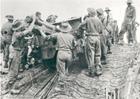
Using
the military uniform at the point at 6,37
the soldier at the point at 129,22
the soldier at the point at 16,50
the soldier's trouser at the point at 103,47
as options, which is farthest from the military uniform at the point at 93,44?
the soldier at the point at 129,22

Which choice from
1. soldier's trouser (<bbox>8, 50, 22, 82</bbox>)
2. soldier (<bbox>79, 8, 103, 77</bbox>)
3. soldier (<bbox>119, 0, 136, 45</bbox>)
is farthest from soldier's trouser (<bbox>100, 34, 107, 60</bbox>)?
soldier (<bbox>119, 0, 136, 45</bbox>)

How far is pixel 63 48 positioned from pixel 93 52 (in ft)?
4.21

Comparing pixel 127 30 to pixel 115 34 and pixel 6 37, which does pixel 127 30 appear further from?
pixel 6 37

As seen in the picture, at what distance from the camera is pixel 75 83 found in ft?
76.7

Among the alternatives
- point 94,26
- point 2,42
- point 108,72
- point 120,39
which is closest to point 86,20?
A: point 94,26

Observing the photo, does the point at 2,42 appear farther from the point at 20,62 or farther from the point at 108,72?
the point at 108,72

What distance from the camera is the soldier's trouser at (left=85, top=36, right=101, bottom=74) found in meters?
24.0

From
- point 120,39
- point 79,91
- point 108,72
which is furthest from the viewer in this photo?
point 120,39

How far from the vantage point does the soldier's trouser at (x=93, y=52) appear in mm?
24031

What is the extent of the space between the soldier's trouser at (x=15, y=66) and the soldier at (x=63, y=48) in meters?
1.57

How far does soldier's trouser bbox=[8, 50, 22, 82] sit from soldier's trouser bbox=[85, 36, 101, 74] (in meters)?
2.67

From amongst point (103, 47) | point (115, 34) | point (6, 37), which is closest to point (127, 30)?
point (115, 34)

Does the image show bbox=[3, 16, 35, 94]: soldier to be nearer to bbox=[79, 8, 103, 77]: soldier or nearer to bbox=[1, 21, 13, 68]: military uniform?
bbox=[1, 21, 13, 68]: military uniform

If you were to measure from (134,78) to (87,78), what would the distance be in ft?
5.95
